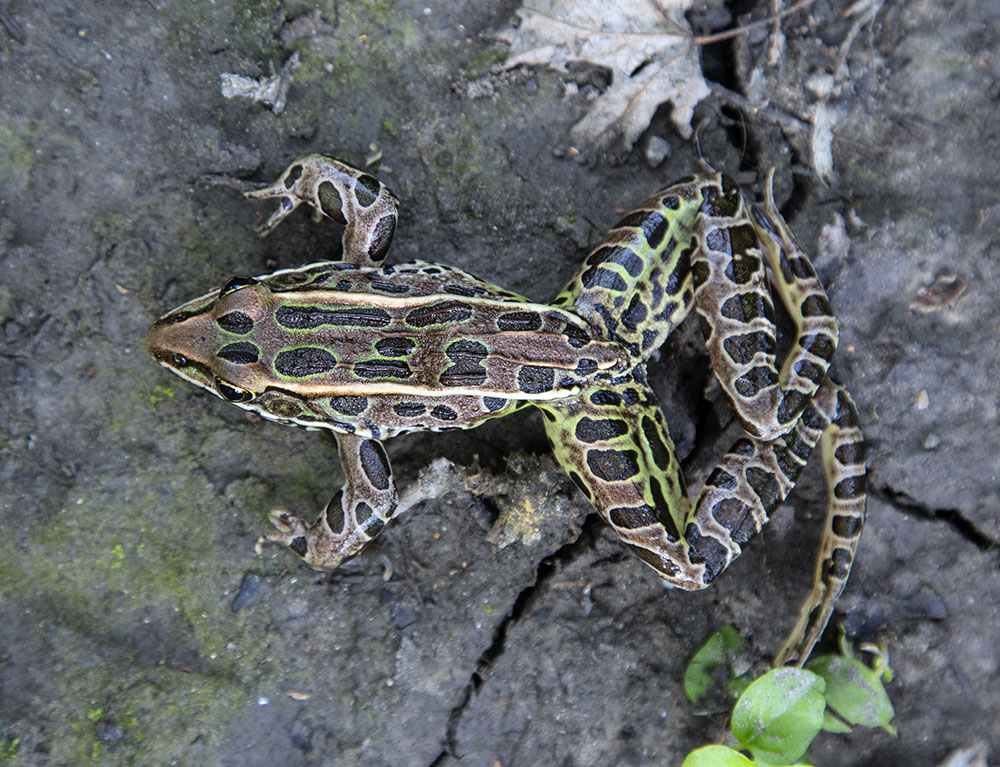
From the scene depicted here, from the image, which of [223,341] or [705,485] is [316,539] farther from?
[705,485]

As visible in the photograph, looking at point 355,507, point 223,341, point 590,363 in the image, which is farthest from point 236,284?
point 590,363

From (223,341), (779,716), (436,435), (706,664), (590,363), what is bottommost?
(706,664)

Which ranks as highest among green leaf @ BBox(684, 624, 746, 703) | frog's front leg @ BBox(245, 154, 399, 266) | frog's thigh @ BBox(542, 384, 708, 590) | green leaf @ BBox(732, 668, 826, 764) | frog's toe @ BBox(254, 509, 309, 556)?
frog's front leg @ BBox(245, 154, 399, 266)

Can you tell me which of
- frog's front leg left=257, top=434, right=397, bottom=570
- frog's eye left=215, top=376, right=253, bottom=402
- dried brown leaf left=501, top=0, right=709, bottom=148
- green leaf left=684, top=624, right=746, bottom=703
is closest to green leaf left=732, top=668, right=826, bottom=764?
green leaf left=684, top=624, right=746, bottom=703

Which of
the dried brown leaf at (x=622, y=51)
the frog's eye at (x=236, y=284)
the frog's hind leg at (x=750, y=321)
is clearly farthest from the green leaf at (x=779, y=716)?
the frog's eye at (x=236, y=284)

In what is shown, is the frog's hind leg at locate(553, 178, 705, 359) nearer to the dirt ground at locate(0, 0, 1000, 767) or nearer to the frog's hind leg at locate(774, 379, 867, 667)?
the dirt ground at locate(0, 0, 1000, 767)
